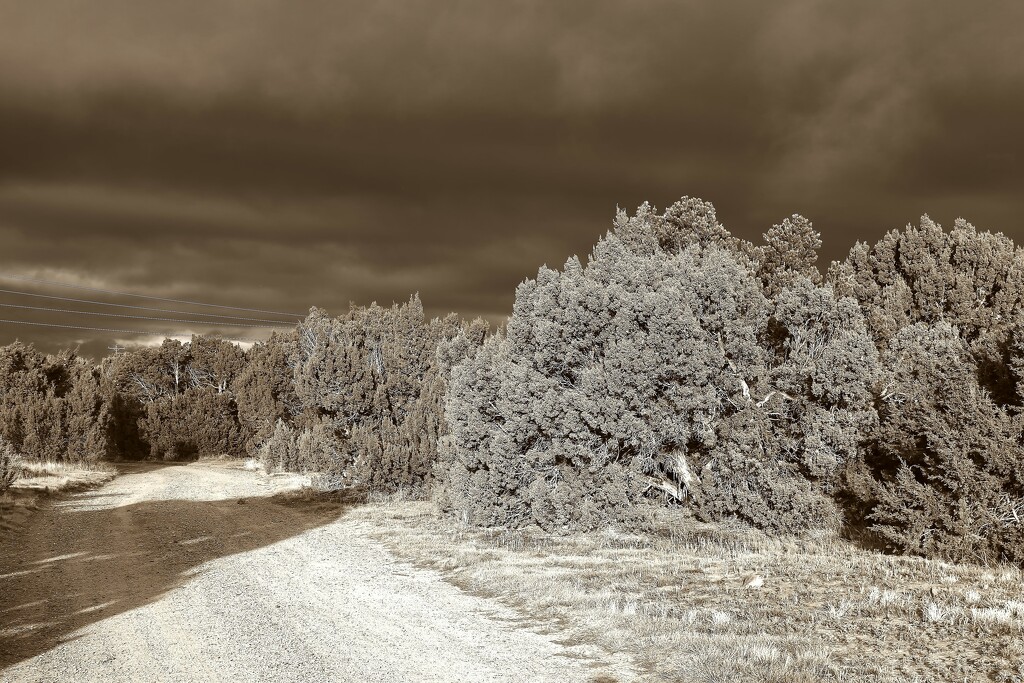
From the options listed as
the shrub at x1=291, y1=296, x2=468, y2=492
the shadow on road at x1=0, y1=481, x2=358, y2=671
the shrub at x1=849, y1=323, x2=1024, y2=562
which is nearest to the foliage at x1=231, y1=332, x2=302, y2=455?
the shrub at x1=291, y1=296, x2=468, y2=492

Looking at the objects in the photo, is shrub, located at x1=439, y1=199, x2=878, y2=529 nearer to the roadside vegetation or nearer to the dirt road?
the roadside vegetation

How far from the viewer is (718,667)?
7.59 metres

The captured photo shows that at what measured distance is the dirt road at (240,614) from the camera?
796 cm

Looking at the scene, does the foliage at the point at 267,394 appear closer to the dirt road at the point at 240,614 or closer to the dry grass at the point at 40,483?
the dry grass at the point at 40,483

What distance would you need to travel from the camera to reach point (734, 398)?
17031 mm

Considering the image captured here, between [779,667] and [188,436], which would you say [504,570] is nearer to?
[779,667]

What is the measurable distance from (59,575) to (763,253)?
21.0 metres

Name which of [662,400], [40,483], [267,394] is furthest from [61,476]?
[662,400]

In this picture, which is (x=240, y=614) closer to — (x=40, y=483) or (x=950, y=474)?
(x=950, y=474)

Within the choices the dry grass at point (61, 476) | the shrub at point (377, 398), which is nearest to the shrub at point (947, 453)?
the shrub at point (377, 398)

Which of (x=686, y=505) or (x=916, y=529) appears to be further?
(x=686, y=505)

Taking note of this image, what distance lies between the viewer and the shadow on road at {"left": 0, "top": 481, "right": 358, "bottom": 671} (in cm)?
1011

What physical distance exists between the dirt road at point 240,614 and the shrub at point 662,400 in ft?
14.8

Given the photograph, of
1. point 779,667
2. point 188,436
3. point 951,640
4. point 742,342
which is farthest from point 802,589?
point 188,436
